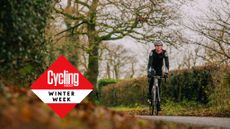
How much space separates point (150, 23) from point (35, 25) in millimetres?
17823

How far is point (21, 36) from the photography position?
33.4ft

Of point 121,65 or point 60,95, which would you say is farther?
point 121,65

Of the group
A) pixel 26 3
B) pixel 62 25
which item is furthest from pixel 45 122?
pixel 62 25

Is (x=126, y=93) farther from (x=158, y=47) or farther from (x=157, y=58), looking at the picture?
(x=158, y=47)

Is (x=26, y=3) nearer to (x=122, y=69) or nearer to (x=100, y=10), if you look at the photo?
(x=100, y=10)

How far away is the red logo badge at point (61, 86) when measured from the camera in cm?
911

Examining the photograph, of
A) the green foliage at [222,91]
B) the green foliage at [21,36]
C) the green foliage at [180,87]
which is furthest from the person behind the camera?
the green foliage at [180,87]

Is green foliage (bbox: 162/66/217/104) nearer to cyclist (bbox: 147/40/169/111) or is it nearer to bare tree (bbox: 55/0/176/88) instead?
bare tree (bbox: 55/0/176/88)

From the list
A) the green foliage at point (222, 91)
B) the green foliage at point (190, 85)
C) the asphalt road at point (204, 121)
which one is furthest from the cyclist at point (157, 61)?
the green foliage at point (190, 85)

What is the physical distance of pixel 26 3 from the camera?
1012cm

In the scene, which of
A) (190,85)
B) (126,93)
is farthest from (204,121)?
(126,93)

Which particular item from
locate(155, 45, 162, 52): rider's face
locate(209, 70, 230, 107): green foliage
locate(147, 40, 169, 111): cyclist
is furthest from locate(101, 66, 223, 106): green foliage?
locate(155, 45, 162, 52): rider's face

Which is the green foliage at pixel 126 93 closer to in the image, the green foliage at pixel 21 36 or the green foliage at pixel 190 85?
the green foliage at pixel 190 85

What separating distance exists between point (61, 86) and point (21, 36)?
1506mm
